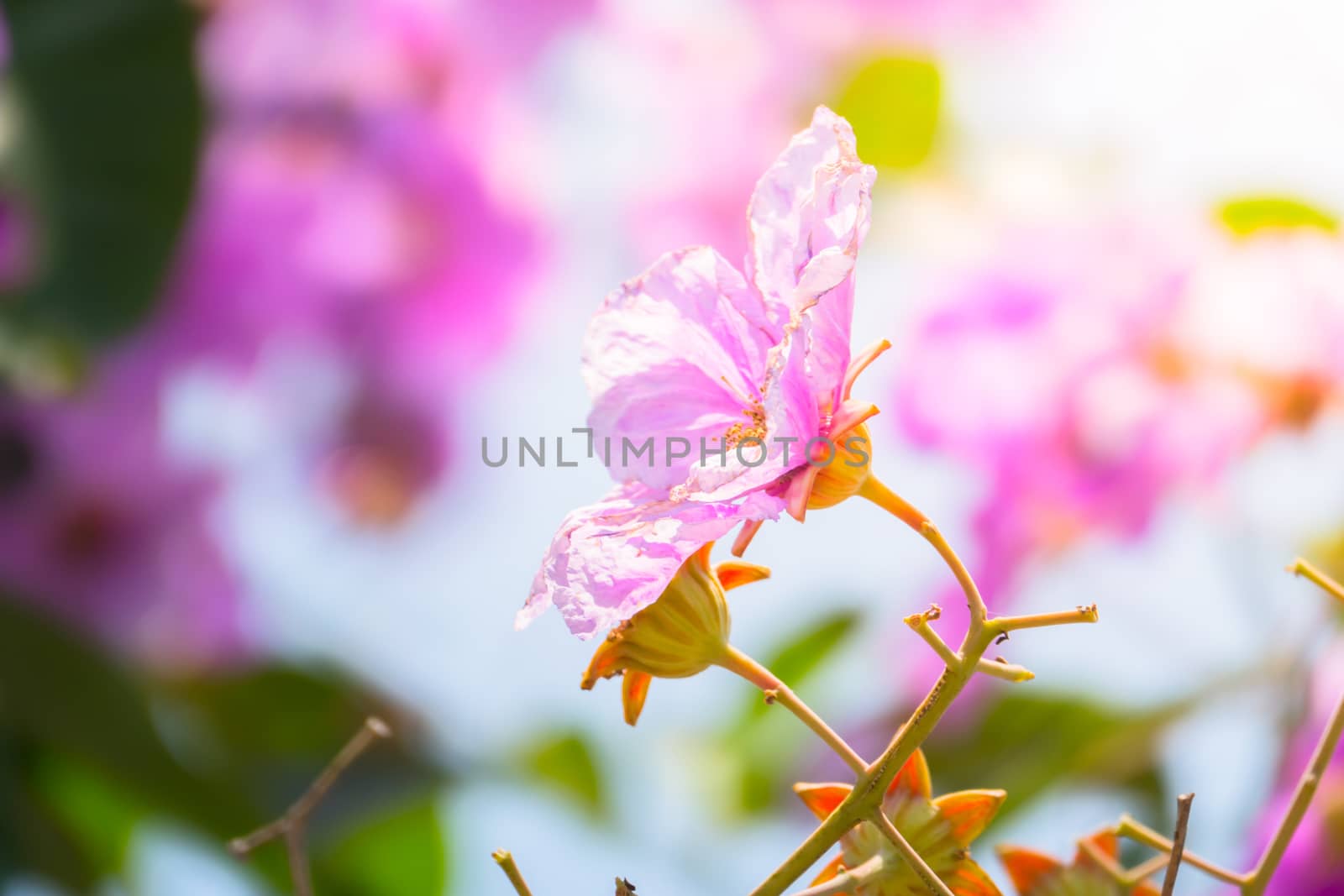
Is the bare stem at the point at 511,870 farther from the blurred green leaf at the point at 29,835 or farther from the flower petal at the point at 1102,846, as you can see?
the blurred green leaf at the point at 29,835

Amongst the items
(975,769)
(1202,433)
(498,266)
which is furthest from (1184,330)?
(498,266)

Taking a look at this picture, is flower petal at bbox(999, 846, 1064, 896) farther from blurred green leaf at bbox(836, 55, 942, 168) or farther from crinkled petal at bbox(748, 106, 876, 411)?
blurred green leaf at bbox(836, 55, 942, 168)

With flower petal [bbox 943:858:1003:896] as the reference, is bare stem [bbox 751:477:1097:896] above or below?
above

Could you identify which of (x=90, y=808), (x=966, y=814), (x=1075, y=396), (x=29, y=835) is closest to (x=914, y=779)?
(x=966, y=814)

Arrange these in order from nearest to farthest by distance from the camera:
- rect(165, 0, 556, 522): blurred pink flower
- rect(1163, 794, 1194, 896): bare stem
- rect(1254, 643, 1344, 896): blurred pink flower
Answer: rect(1163, 794, 1194, 896): bare stem
rect(1254, 643, 1344, 896): blurred pink flower
rect(165, 0, 556, 522): blurred pink flower

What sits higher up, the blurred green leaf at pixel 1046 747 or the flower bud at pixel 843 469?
the flower bud at pixel 843 469

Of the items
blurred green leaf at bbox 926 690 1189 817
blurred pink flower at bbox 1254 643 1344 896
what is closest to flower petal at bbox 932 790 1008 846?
blurred pink flower at bbox 1254 643 1344 896

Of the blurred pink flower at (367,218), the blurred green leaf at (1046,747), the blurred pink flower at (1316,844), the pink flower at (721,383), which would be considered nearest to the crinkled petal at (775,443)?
the pink flower at (721,383)

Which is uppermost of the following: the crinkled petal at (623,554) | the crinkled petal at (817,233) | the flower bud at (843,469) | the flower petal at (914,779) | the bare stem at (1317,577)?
the crinkled petal at (817,233)
